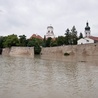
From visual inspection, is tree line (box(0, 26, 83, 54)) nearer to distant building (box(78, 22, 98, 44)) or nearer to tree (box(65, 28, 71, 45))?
tree (box(65, 28, 71, 45))

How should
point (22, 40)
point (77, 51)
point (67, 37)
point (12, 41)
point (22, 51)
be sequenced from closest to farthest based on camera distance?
point (77, 51)
point (22, 51)
point (12, 41)
point (67, 37)
point (22, 40)

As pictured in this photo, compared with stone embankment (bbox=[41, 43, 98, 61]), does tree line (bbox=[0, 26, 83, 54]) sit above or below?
above

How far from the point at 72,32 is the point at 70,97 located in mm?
56262

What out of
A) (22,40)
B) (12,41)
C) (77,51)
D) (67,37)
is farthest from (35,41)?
(77,51)

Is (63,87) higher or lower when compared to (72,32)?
lower

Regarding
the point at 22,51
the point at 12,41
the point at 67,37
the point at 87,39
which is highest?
the point at 67,37

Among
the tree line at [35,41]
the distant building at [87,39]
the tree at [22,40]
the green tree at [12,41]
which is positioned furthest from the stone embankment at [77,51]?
the green tree at [12,41]

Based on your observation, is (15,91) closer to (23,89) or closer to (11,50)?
(23,89)

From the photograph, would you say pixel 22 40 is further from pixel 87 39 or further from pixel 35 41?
pixel 87 39

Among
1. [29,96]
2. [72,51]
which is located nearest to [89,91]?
[29,96]


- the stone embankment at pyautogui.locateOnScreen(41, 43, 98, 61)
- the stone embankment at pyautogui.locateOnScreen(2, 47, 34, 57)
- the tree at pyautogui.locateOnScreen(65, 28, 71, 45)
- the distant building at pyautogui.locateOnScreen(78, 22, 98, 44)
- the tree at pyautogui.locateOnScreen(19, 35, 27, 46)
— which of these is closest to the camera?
the stone embankment at pyautogui.locateOnScreen(41, 43, 98, 61)

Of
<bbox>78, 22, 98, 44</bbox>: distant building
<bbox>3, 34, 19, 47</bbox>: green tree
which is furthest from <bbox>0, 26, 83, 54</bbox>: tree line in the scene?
<bbox>78, 22, 98, 44</bbox>: distant building

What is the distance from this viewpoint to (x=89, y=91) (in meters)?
9.25

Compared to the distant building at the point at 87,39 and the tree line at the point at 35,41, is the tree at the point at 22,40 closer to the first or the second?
the tree line at the point at 35,41
